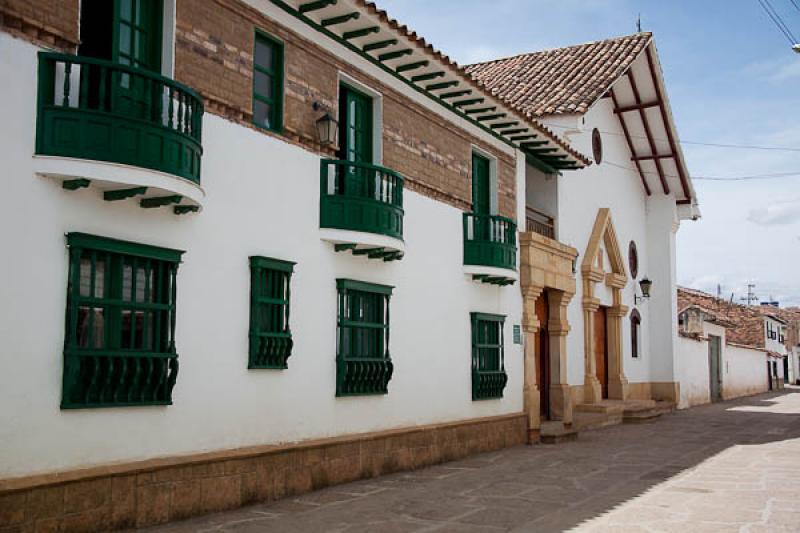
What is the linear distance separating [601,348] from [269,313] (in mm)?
14681

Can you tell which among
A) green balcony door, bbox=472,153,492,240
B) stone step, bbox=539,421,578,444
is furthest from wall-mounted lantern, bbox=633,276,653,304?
green balcony door, bbox=472,153,492,240

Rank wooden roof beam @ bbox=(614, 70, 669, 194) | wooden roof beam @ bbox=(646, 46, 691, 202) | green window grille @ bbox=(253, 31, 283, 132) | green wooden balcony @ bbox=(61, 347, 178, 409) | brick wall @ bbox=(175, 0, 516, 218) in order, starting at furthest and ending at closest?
wooden roof beam @ bbox=(614, 70, 669, 194) < wooden roof beam @ bbox=(646, 46, 691, 202) < green window grille @ bbox=(253, 31, 283, 132) < brick wall @ bbox=(175, 0, 516, 218) < green wooden balcony @ bbox=(61, 347, 178, 409)

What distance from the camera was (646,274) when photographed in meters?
26.3

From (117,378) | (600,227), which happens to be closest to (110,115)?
(117,378)

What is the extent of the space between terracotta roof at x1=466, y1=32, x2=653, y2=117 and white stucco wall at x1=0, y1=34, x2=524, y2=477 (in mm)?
6805

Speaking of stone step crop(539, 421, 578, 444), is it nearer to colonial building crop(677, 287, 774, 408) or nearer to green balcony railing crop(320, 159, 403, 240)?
green balcony railing crop(320, 159, 403, 240)

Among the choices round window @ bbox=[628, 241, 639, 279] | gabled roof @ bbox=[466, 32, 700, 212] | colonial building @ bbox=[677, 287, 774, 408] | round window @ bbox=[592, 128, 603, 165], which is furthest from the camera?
colonial building @ bbox=[677, 287, 774, 408]

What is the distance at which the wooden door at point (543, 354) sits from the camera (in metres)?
18.3

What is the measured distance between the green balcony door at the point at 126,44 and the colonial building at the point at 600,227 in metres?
8.15

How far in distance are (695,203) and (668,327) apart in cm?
461

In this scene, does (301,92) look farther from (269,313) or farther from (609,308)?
(609,308)

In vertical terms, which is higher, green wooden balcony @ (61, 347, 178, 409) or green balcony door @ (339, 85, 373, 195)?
green balcony door @ (339, 85, 373, 195)

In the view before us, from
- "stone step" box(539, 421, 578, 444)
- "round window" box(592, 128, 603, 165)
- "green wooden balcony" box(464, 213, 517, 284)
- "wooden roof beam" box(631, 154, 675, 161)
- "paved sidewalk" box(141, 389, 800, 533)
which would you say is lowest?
"paved sidewalk" box(141, 389, 800, 533)

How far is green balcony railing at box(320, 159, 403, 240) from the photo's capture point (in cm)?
1080
